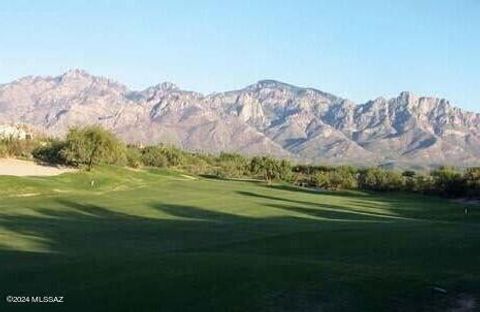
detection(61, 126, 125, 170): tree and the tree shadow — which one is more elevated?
detection(61, 126, 125, 170): tree

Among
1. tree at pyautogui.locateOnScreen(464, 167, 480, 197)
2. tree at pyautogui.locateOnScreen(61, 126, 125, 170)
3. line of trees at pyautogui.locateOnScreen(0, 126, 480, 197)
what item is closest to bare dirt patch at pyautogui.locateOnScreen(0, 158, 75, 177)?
tree at pyautogui.locateOnScreen(61, 126, 125, 170)

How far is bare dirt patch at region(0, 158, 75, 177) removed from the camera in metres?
86.2

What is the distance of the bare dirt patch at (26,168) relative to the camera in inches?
3396

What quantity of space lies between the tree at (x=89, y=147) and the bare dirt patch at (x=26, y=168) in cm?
281

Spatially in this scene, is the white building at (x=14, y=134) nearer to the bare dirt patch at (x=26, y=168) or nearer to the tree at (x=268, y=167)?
the bare dirt patch at (x=26, y=168)

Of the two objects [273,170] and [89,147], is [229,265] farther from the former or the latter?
[273,170]

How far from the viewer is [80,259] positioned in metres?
25.4

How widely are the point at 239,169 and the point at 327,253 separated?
135 m

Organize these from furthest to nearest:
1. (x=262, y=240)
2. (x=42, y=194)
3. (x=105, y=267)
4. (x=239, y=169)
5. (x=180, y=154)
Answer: (x=180, y=154) → (x=239, y=169) → (x=42, y=194) → (x=262, y=240) → (x=105, y=267)

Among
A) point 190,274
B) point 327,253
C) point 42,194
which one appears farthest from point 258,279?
point 42,194

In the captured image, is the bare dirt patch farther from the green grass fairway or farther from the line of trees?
the green grass fairway

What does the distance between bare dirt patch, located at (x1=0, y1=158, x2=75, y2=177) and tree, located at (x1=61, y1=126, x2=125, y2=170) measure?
9.21 feet

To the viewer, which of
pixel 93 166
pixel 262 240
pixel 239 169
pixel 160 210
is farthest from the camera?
pixel 239 169

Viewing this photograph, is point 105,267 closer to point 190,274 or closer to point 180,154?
point 190,274
